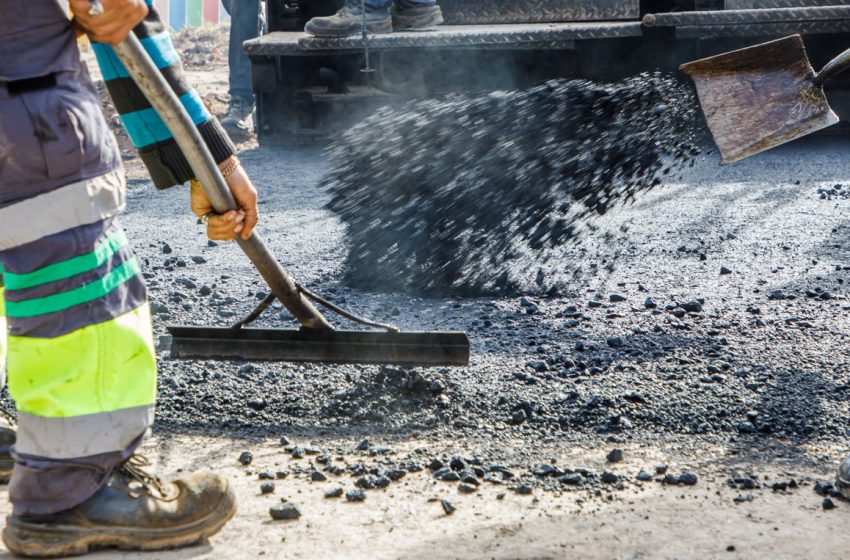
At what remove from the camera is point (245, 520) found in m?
2.27

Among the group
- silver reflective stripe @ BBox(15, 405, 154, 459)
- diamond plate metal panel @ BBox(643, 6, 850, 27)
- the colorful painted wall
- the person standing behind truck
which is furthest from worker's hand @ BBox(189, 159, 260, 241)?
the colorful painted wall

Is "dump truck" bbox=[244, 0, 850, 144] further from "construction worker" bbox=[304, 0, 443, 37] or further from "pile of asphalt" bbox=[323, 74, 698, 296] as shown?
"pile of asphalt" bbox=[323, 74, 698, 296]

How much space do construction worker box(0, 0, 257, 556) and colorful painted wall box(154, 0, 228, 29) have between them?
53.1 feet

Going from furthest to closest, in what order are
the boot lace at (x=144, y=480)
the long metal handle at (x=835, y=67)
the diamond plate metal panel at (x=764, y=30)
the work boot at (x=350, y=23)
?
the work boot at (x=350, y=23) → the diamond plate metal panel at (x=764, y=30) → the long metal handle at (x=835, y=67) → the boot lace at (x=144, y=480)

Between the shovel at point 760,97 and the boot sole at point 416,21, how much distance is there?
12.7 ft

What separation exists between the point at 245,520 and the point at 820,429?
1.58 metres

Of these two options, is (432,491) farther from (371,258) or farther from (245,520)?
(371,258)

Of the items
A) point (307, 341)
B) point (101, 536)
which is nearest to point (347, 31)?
point (307, 341)

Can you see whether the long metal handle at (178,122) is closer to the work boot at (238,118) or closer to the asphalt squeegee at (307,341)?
the asphalt squeegee at (307,341)

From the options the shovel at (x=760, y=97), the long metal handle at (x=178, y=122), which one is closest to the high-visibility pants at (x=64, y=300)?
the long metal handle at (x=178, y=122)

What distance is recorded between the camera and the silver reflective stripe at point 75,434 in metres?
1.93

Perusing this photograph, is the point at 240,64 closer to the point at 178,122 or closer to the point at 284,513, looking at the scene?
the point at 178,122

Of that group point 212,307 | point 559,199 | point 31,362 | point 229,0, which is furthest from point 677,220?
point 229,0

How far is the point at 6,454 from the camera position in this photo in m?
2.47
